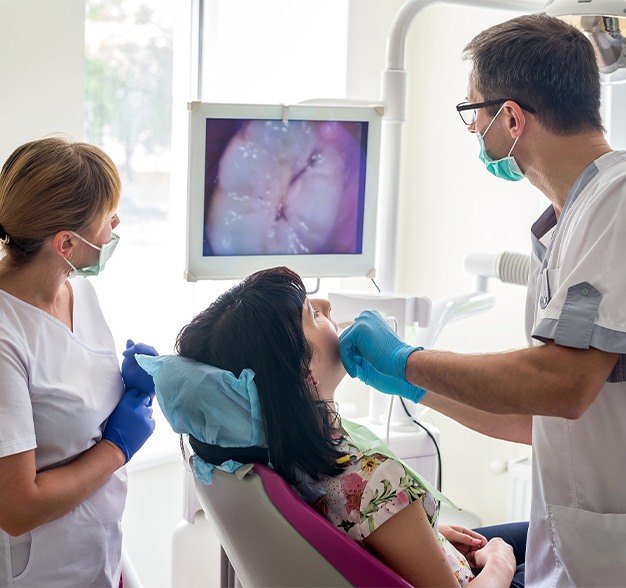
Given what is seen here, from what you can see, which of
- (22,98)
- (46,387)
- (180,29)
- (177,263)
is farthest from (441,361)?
(180,29)

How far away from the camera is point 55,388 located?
156 cm

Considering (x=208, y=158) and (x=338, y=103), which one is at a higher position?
(x=338, y=103)

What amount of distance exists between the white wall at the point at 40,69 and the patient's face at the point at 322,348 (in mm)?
1055

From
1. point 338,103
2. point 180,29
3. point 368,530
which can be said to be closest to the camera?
point 368,530

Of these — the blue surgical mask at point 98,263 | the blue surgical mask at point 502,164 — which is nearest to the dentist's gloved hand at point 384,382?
the blue surgical mask at point 502,164

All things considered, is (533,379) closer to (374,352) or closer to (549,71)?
(374,352)

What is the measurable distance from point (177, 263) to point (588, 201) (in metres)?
1.92

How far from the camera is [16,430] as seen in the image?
4.79 feet

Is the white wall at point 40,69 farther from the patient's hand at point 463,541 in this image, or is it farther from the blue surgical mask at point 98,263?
the patient's hand at point 463,541

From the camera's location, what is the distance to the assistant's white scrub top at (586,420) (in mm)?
1312

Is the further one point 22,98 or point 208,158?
point 22,98

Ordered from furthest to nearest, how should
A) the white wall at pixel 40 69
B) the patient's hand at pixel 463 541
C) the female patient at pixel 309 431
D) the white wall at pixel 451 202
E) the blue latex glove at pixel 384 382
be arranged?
the white wall at pixel 451 202 < the white wall at pixel 40 69 < the patient's hand at pixel 463 541 < the blue latex glove at pixel 384 382 < the female patient at pixel 309 431

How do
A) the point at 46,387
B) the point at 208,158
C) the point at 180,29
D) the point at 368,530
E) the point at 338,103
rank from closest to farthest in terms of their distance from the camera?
1. the point at 368,530
2. the point at 46,387
3. the point at 208,158
4. the point at 338,103
5. the point at 180,29

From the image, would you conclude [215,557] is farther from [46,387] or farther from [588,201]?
[588,201]
